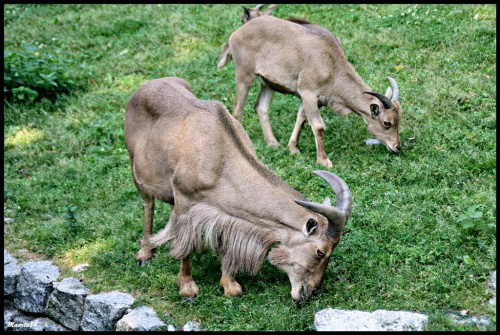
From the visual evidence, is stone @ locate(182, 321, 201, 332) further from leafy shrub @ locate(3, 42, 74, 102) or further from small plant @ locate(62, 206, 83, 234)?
leafy shrub @ locate(3, 42, 74, 102)

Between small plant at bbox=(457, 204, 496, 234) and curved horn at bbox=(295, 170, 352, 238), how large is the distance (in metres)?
1.49

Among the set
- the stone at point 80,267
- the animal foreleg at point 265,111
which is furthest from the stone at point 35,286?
the animal foreleg at point 265,111

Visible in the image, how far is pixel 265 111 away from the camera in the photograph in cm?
1020

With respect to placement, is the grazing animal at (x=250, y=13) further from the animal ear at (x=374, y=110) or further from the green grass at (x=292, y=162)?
the animal ear at (x=374, y=110)

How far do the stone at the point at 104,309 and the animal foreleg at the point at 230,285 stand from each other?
965 mm

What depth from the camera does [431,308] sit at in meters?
5.95

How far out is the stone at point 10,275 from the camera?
7676 millimetres

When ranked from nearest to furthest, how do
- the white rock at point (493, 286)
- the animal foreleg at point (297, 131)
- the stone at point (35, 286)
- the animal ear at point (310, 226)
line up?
the white rock at point (493, 286) → the animal ear at point (310, 226) → the stone at point (35, 286) → the animal foreleg at point (297, 131)

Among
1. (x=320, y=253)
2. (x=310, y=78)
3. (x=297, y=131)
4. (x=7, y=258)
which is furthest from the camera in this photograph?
(x=297, y=131)

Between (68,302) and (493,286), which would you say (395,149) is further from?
(68,302)

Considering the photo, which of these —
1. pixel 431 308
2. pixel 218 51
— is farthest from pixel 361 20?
pixel 431 308

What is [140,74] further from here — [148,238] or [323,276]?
[323,276]

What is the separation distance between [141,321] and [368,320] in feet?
7.22

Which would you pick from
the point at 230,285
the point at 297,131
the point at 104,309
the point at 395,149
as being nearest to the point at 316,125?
the point at 297,131
